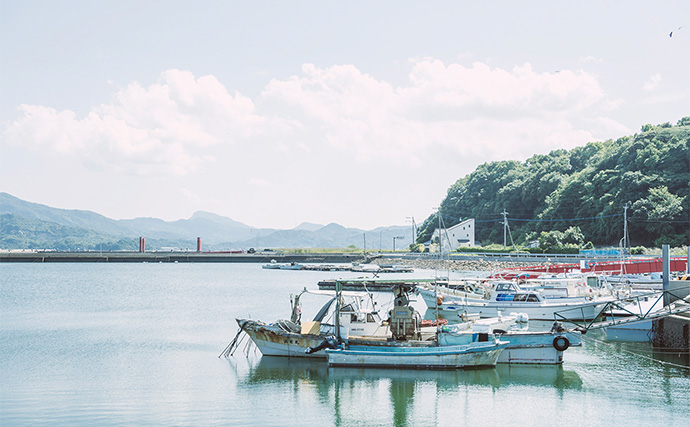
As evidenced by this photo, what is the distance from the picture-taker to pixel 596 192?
387 feet

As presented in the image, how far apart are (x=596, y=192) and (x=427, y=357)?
9867 centimetres

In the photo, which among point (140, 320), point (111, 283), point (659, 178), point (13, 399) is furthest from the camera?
point (659, 178)

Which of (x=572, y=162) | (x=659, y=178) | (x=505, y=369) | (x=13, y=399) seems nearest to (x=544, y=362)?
(x=505, y=369)

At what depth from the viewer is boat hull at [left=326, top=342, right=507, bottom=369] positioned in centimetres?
2830

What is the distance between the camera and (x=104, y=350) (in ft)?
115

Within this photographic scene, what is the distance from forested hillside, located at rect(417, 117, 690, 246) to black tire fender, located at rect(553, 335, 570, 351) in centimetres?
7353

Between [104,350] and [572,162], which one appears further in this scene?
[572,162]

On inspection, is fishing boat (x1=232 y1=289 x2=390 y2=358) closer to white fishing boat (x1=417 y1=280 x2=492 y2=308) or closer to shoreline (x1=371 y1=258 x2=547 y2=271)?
white fishing boat (x1=417 y1=280 x2=492 y2=308)

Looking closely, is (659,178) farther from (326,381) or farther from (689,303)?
(326,381)

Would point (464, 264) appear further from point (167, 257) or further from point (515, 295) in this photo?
point (167, 257)

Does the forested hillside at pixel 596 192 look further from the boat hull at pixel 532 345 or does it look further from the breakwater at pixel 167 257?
the boat hull at pixel 532 345

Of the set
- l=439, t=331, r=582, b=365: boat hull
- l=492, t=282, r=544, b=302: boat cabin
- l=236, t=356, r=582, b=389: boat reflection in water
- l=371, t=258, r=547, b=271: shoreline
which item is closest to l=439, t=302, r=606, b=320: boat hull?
l=492, t=282, r=544, b=302: boat cabin

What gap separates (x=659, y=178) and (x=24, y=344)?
315 ft

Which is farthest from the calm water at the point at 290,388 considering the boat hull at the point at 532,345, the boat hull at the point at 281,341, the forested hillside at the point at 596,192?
the forested hillside at the point at 596,192
